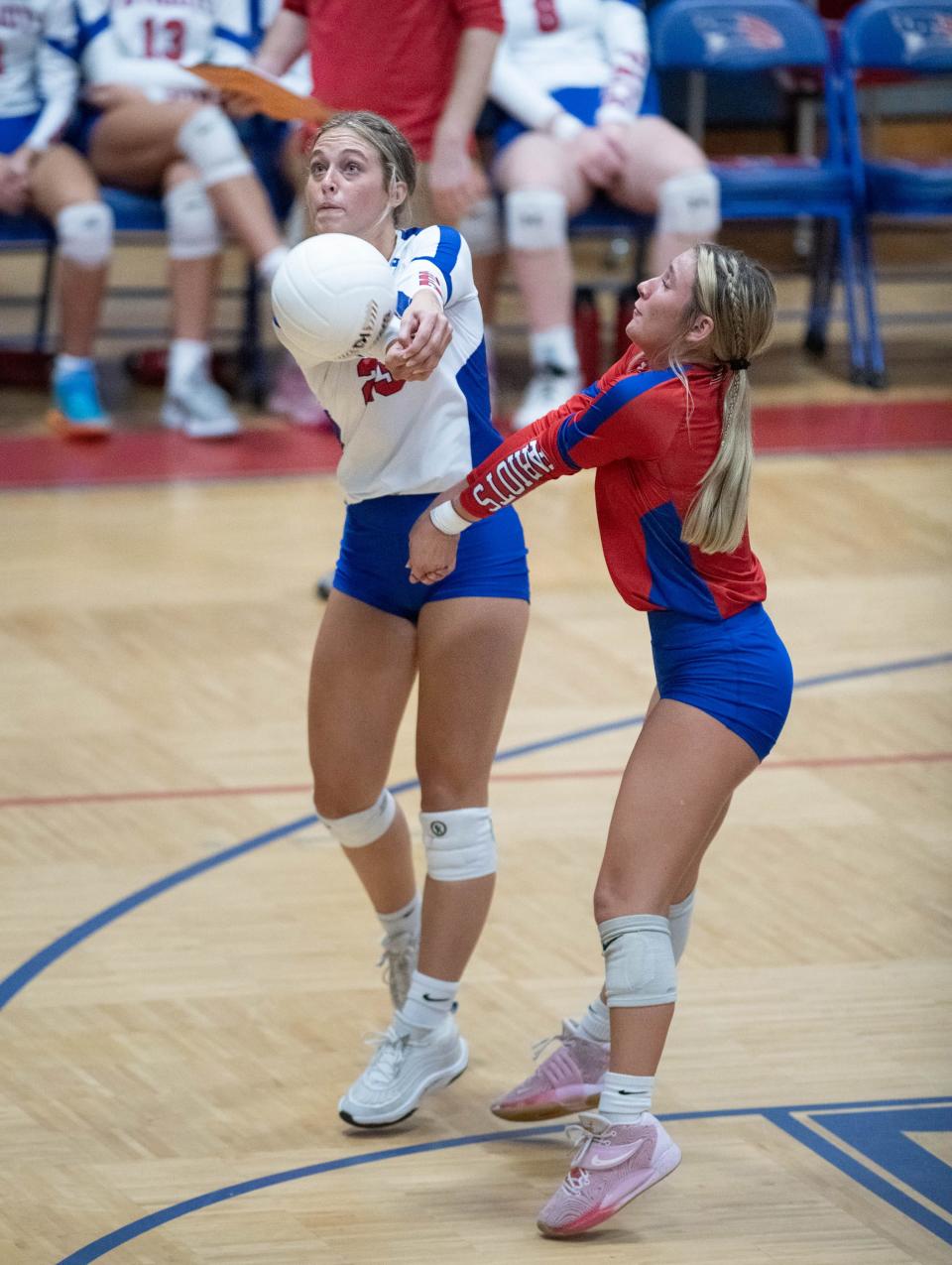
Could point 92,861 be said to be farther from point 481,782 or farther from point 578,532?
→ point 578,532

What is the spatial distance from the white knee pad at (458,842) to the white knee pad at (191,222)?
4011mm

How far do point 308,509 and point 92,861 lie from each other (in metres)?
2.29

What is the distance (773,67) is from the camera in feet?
24.1

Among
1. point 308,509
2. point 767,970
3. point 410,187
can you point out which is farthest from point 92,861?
point 308,509

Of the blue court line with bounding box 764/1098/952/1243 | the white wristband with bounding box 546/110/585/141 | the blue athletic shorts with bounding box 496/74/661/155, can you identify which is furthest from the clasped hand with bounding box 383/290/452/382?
the blue athletic shorts with bounding box 496/74/661/155

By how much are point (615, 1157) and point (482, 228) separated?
4403 mm

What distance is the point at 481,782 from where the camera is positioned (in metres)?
2.88

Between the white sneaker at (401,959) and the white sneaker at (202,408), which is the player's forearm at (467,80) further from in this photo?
the white sneaker at (401,959)

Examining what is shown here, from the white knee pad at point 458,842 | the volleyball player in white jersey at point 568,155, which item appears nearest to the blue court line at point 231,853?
the white knee pad at point 458,842

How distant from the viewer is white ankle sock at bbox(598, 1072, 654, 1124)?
2.54 meters

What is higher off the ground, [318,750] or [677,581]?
[677,581]

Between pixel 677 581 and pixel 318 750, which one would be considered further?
pixel 318 750

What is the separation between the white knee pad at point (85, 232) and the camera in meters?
6.31

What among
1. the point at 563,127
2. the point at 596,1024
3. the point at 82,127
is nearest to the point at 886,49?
the point at 563,127
